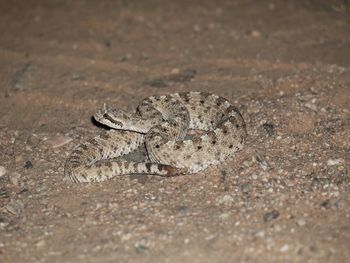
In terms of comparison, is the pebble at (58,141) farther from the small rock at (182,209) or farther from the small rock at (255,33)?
the small rock at (255,33)

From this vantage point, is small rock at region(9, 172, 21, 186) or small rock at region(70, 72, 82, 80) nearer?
small rock at region(9, 172, 21, 186)

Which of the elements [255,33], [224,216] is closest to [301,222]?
[224,216]

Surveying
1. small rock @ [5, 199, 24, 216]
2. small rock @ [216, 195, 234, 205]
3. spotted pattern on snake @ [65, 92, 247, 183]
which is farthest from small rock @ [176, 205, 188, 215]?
small rock @ [5, 199, 24, 216]

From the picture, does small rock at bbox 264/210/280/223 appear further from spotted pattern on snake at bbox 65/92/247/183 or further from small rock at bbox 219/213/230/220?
spotted pattern on snake at bbox 65/92/247/183

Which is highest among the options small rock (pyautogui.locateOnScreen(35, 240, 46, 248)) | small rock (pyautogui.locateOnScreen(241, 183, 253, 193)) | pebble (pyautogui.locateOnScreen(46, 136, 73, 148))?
small rock (pyautogui.locateOnScreen(241, 183, 253, 193))

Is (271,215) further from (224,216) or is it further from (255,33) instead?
(255,33)

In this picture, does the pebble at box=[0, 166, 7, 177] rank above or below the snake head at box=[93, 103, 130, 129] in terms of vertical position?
below
